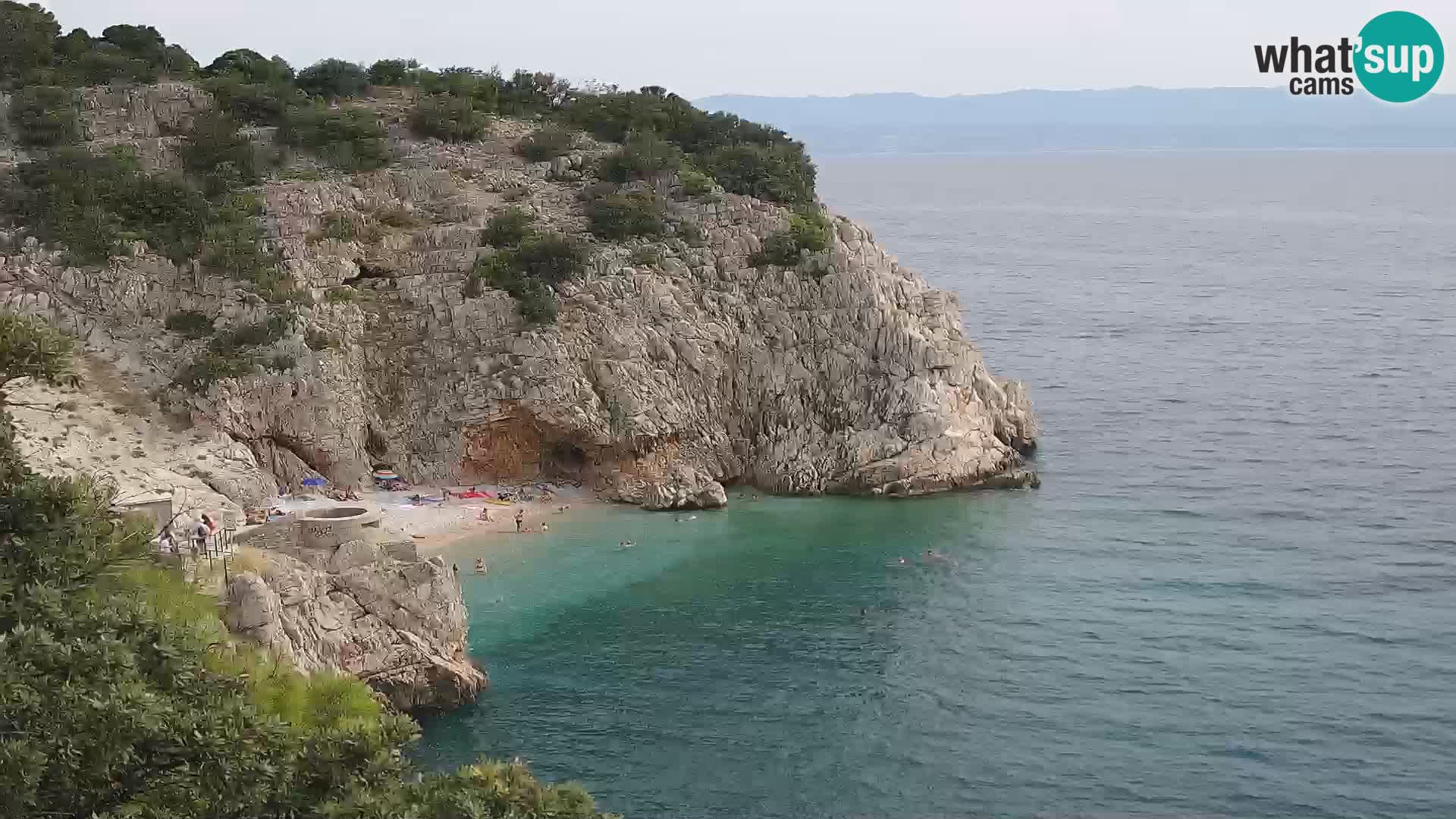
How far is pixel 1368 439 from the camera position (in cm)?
5997

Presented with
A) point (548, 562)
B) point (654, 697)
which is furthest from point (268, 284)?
point (654, 697)

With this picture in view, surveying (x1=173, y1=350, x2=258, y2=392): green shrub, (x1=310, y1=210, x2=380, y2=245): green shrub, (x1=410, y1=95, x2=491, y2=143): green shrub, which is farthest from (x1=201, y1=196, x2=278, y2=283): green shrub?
(x1=410, y1=95, x2=491, y2=143): green shrub

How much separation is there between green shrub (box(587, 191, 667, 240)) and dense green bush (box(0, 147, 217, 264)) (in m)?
13.7

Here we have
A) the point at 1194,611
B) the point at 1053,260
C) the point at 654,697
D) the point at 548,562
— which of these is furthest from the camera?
the point at 1053,260

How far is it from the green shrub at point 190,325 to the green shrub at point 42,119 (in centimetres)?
941

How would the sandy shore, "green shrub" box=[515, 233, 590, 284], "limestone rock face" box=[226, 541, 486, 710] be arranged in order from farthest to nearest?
"green shrub" box=[515, 233, 590, 284]
the sandy shore
"limestone rock face" box=[226, 541, 486, 710]

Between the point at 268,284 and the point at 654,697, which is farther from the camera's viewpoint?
the point at 268,284

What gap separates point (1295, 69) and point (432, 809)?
143 feet

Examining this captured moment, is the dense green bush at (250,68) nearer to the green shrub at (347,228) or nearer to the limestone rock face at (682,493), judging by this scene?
the green shrub at (347,228)

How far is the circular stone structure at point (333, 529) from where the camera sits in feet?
111

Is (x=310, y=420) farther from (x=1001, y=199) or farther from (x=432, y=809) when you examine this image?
(x=1001, y=199)

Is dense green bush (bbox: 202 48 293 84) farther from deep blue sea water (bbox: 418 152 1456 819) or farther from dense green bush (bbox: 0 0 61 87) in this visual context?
deep blue sea water (bbox: 418 152 1456 819)

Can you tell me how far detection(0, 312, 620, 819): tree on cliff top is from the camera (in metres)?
18.4

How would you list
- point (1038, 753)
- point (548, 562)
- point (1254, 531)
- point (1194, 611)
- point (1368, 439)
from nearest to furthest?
point (1038, 753) → point (1194, 611) → point (548, 562) → point (1254, 531) → point (1368, 439)
